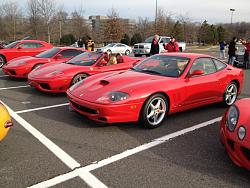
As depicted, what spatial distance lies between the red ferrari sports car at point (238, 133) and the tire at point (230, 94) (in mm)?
2902

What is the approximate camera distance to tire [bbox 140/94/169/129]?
496 cm

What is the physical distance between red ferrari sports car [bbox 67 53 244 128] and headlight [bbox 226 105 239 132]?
1550mm

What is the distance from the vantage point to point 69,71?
7586 mm

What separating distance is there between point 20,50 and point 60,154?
33.8ft

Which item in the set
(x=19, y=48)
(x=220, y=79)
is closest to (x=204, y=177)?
(x=220, y=79)

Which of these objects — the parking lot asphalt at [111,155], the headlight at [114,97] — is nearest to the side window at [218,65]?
the parking lot asphalt at [111,155]

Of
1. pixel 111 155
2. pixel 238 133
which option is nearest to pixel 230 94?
pixel 238 133

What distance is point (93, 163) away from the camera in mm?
3746

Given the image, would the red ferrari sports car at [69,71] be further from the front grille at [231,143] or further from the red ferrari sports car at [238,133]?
the front grille at [231,143]

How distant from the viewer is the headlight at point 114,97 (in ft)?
15.8

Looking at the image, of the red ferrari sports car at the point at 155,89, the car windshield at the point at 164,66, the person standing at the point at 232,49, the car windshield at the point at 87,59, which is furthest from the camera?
the person standing at the point at 232,49

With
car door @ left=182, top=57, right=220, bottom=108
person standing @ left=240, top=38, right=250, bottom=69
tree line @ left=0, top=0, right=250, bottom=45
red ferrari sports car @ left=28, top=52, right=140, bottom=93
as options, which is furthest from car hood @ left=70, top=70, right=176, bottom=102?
tree line @ left=0, top=0, right=250, bottom=45

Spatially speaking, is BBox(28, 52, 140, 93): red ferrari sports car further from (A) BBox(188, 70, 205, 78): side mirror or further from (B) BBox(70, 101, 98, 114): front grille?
(A) BBox(188, 70, 205, 78): side mirror

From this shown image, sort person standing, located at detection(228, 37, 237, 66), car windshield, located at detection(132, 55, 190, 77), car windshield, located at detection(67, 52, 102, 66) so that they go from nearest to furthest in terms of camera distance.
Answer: car windshield, located at detection(132, 55, 190, 77) < car windshield, located at detection(67, 52, 102, 66) < person standing, located at detection(228, 37, 237, 66)
